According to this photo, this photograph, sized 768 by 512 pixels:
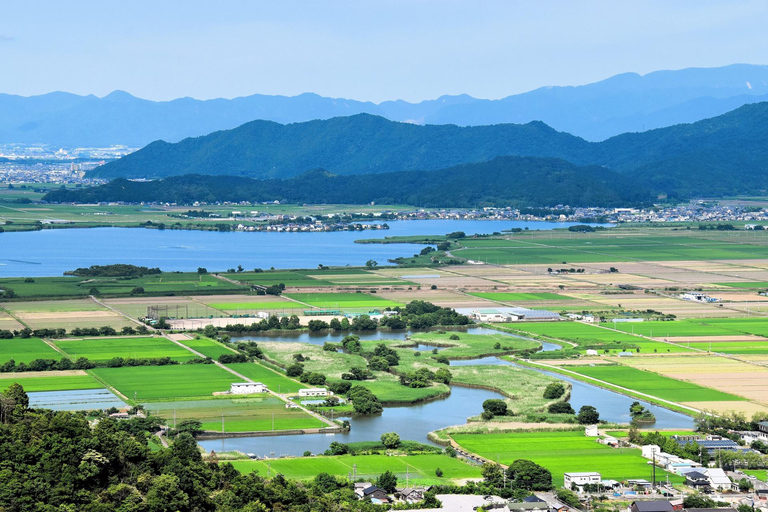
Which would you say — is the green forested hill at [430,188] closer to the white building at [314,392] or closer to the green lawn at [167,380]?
the green lawn at [167,380]

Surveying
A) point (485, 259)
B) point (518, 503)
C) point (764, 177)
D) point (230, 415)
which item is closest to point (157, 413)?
point (230, 415)

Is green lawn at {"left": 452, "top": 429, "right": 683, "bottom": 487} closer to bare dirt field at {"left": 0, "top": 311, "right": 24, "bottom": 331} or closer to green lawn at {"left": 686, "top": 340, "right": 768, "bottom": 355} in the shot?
green lawn at {"left": 686, "top": 340, "right": 768, "bottom": 355}

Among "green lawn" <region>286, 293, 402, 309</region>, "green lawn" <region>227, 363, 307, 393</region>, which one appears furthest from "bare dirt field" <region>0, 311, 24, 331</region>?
"green lawn" <region>286, 293, 402, 309</region>

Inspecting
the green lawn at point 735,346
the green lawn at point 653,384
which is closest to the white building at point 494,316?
the green lawn at point 735,346

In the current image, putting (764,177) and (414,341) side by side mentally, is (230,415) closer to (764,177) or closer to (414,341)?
(414,341)

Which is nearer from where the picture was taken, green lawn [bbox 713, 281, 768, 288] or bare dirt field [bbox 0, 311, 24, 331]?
bare dirt field [bbox 0, 311, 24, 331]

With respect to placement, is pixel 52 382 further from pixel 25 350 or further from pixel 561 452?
pixel 561 452

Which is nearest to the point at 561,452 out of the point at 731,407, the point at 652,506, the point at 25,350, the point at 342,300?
the point at 652,506
